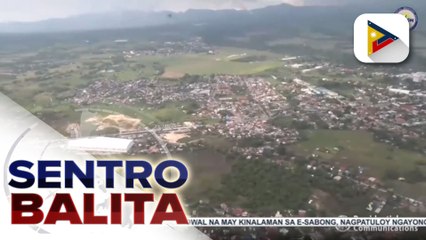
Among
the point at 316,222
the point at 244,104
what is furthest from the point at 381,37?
the point at 316,222

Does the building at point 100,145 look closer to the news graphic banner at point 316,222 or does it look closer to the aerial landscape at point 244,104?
the aerial landscape at point 244,104

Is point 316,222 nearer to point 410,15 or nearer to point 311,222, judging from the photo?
point 311,222

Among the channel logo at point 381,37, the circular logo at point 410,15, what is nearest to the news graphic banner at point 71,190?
the channel logo at point 381,37

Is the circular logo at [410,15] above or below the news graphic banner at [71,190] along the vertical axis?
above

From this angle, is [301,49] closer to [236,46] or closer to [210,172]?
[236,46]

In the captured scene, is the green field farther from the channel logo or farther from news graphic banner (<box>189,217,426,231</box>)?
the channel logo

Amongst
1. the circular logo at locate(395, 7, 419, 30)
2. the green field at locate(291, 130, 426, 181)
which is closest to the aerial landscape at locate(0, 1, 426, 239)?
the green field at locate(291, 130, 426, 181)
